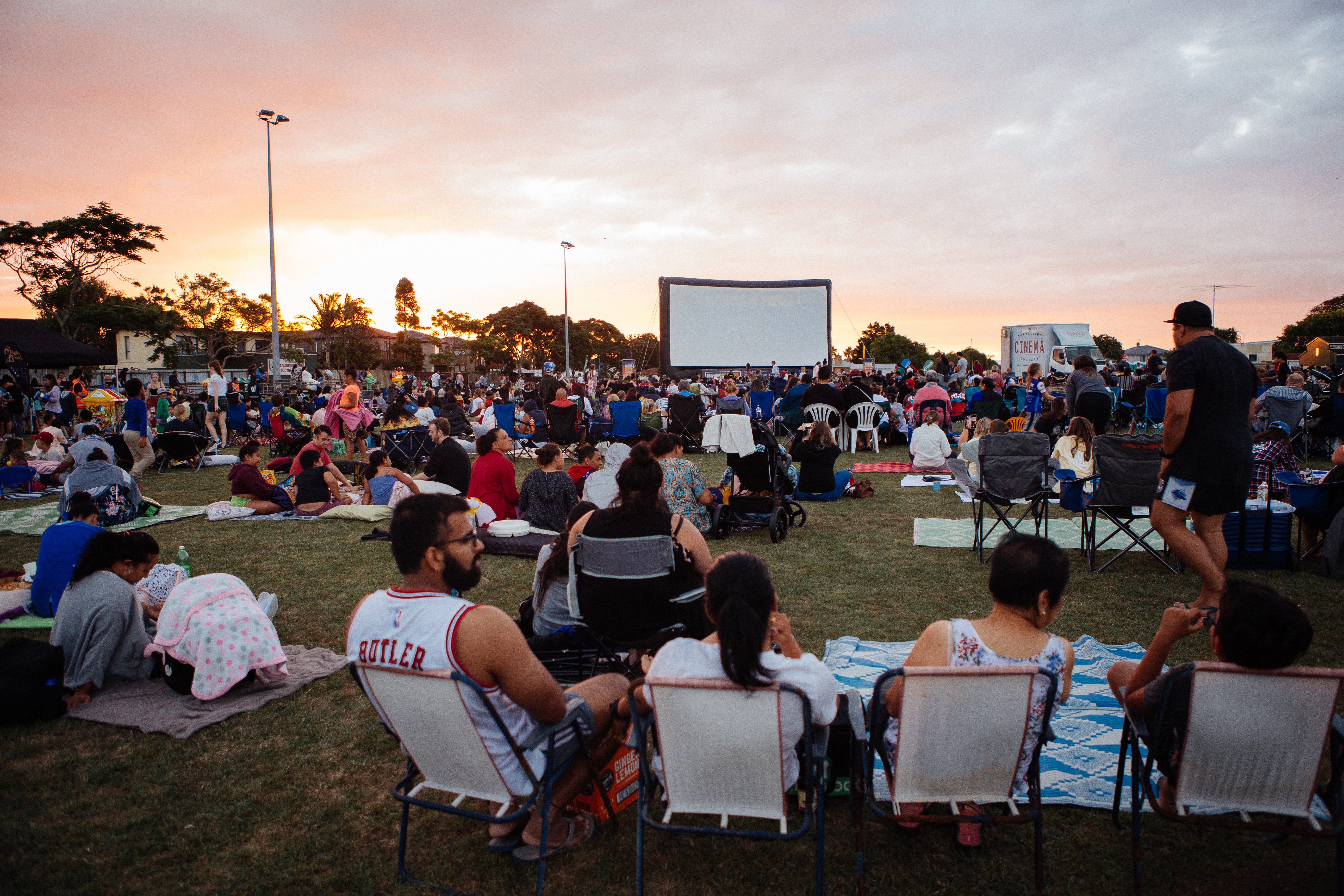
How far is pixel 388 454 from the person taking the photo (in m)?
10.0

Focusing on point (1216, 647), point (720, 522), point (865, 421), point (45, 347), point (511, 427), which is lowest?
point (720, 522)

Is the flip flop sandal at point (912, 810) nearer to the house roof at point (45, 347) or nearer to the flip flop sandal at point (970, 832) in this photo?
the flip flop sandal at point (970, 832)

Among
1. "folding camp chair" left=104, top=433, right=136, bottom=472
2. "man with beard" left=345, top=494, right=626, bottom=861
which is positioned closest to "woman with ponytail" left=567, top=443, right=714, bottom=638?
"man with beard" left=345, top=494, right=626, bottom=861

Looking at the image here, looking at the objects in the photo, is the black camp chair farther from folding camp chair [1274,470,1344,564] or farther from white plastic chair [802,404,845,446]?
folding camp chair [1274,470,1344,564]

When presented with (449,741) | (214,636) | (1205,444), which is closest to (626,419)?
(214,636)

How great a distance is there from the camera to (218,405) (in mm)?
13836

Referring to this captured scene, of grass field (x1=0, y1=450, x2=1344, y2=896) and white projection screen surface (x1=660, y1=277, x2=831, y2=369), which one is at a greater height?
white projection screen surface (x1=660, y1=277, x2=831, y2=369)

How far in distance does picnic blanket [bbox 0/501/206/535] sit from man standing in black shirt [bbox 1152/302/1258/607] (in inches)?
324

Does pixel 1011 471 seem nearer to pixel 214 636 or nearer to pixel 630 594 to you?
pixel 630 594

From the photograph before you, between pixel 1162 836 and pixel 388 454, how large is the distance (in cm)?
949

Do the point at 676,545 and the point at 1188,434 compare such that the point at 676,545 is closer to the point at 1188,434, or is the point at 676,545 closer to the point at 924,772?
the point at 924,772

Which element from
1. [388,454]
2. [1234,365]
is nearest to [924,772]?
[1234,365]

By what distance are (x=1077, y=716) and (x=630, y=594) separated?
1909 millimetres

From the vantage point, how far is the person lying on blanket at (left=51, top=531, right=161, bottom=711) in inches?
132
